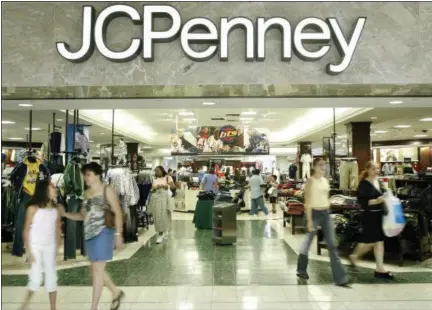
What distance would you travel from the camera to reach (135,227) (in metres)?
9.41

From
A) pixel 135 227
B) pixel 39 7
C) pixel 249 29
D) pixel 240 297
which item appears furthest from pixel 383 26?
pixel 135 227

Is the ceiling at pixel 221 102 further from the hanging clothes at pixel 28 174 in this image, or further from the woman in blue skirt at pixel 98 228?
the hanging clothes at pixel 28 174

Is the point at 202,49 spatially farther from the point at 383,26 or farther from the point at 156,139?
the point at 156,139

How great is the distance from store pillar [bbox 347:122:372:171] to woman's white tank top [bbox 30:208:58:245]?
31.2ft

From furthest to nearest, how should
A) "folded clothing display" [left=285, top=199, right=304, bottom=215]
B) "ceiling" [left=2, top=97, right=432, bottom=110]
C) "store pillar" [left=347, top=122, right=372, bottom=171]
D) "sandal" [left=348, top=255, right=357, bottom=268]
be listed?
"store pillar" [left=347, top=122, right=372, bottom=171], "folded clothing display" [left=285, top=199, right=304, bottom=215], "sandal" [left=348, top=255, right=357, bottom=268], "ceiling" [left=2, top=97, right=432, bottom=110]

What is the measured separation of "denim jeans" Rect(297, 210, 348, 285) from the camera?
5.59 metres

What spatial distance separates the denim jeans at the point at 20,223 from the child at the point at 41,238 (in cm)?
312

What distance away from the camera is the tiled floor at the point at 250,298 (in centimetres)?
483

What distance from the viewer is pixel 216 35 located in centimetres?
475

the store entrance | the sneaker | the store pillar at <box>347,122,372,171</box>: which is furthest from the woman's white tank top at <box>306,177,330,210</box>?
the store pillar at <box>347,122,372,171</box>

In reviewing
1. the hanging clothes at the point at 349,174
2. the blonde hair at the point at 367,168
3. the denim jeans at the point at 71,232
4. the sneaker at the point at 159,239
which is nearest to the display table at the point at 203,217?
the sneaker at the point at 159,239

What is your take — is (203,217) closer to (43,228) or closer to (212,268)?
(212,268)

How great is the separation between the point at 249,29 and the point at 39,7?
2381 millimetres

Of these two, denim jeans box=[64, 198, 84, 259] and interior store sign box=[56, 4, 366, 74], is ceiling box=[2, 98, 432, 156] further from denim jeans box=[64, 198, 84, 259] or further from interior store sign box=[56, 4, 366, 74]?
denim jeans box=[64, 198, 84, 259]
